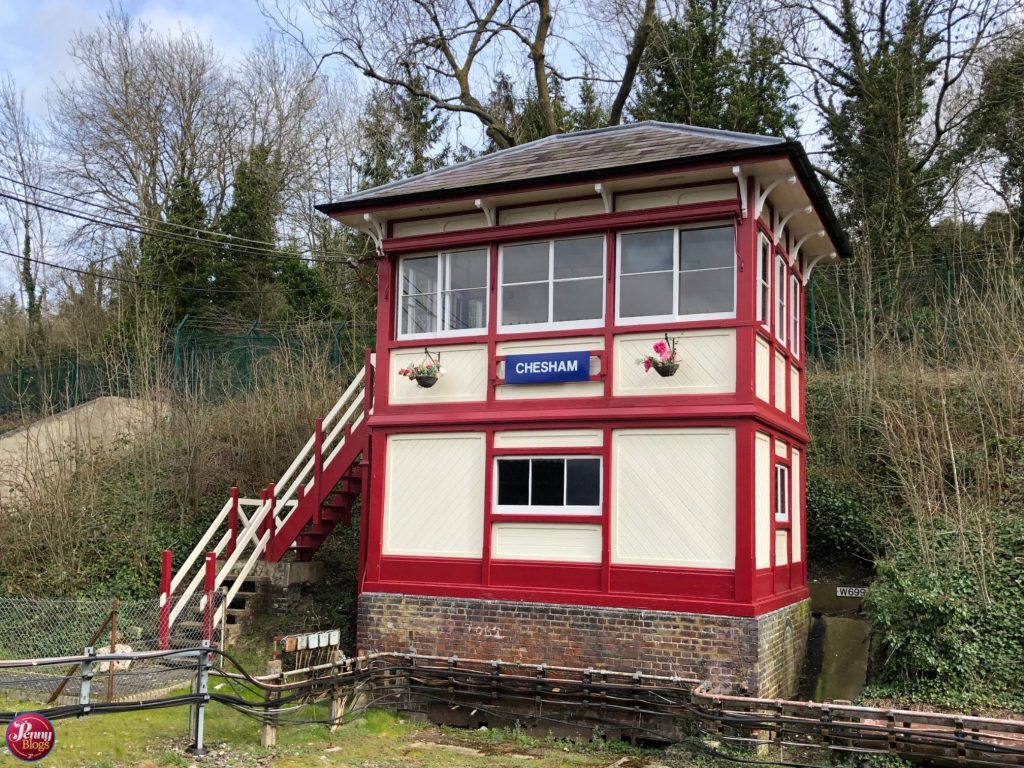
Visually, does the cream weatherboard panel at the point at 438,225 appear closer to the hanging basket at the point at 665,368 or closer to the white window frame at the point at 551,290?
the white window frame at the point at 551,290

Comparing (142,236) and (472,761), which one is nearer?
(472,761)

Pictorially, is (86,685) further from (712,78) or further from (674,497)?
(712,78)

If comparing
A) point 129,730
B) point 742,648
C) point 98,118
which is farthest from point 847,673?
point 98,118

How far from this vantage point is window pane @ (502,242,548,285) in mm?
12164

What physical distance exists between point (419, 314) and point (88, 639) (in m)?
6.63

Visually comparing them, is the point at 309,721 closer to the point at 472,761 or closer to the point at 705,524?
the point at 472,761

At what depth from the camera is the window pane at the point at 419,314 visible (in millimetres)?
12812

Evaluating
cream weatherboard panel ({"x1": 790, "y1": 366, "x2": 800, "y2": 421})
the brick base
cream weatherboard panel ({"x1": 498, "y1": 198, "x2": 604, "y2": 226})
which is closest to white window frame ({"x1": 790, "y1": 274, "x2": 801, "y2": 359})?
cream weatherboard panel ({"x1": 790, "y1": 366, "x2": 800, "y2": 421})

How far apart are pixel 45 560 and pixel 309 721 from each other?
768 centimetres

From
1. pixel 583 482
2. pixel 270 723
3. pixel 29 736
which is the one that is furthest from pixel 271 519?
pixel 29 736

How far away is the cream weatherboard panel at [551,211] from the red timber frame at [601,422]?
0.53 feet

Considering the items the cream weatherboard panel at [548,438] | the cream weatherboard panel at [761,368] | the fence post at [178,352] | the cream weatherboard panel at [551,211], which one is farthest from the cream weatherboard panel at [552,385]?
the fence post at [178,352]

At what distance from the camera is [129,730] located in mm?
10062

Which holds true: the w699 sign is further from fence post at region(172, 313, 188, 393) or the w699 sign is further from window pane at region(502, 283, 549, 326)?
fence post at region(172, 313, 188, 393)
